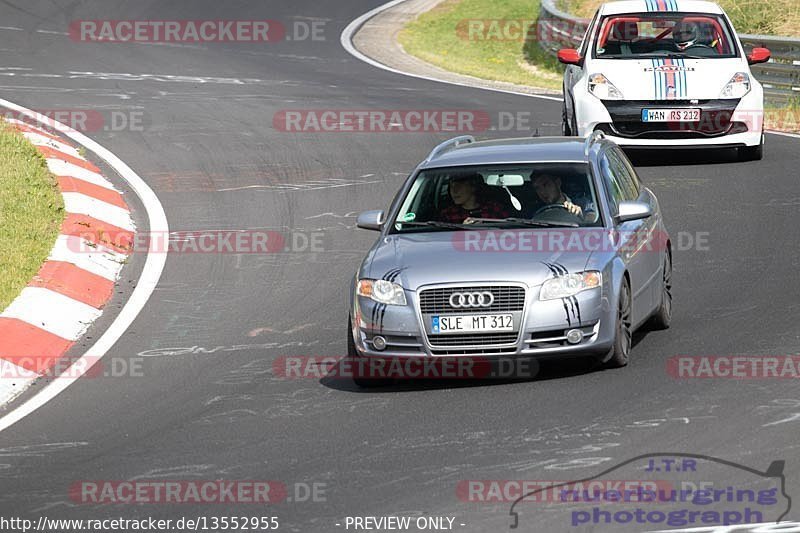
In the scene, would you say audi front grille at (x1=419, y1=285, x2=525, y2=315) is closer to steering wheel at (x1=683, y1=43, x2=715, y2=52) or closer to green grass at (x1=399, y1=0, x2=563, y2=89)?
steering wheel at (x1=683, y1=43, x2=715, y2=52)

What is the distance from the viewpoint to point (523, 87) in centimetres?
2512

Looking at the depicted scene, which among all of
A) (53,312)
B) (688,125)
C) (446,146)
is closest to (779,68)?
(688,125)

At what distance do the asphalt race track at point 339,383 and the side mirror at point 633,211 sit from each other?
89 centimetres

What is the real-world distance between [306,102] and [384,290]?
12.8 metres

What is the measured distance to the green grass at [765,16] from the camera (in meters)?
29.1

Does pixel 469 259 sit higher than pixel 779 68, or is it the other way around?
pixel 469 259

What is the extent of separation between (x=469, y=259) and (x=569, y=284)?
65 cm

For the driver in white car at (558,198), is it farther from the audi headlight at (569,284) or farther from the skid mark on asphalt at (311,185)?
the skid mark on asphalt at (311,185)

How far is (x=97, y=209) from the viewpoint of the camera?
592 inches

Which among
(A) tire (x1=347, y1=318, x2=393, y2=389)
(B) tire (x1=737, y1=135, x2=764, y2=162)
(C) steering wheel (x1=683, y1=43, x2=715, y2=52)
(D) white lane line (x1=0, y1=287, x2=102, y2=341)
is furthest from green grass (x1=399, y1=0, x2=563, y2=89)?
(A) tire (x1=347, y1=318, x2=393, y2=389)

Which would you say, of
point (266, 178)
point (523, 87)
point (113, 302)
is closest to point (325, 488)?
point (113, 302)

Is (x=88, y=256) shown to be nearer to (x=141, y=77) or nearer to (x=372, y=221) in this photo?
(x=372, y=221)

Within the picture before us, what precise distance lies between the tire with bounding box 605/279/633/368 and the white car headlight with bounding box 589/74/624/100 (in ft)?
25.5

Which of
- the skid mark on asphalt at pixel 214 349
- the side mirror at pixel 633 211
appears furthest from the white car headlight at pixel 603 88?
the skid mark on asphalt at pixel 214 349
